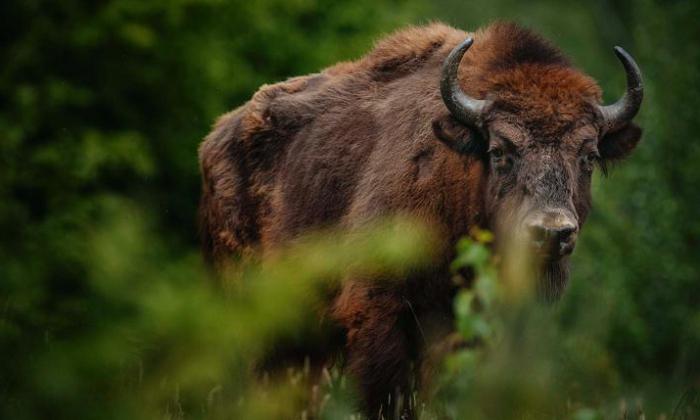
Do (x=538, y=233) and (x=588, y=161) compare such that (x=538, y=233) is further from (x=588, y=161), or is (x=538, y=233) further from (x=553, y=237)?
(x=588, y=161)

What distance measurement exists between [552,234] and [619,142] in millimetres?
1565

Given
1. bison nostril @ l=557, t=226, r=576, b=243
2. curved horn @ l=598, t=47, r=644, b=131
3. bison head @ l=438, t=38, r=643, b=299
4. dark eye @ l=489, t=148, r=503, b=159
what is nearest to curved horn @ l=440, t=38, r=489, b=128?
bison head @ l=438, t=38, r=643, b=299

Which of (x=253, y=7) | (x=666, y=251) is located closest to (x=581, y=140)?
(x=253, y=7)

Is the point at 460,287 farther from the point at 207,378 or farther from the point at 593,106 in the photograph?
the point at 207,378

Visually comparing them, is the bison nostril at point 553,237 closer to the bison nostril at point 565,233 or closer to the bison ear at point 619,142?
the bison nostril at point 565,233

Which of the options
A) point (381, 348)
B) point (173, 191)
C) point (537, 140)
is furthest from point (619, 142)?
point (173, 191)

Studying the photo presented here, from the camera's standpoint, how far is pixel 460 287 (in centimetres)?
604

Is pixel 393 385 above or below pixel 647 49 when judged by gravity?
below

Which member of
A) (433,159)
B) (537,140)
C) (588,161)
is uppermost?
(537,140)

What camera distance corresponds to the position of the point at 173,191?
13.8 meters

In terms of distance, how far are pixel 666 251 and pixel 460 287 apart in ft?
41.5

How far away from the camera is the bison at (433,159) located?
580 cm

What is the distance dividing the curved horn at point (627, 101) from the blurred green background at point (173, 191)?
65.8 inches

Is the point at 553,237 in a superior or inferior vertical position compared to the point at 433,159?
inferior
